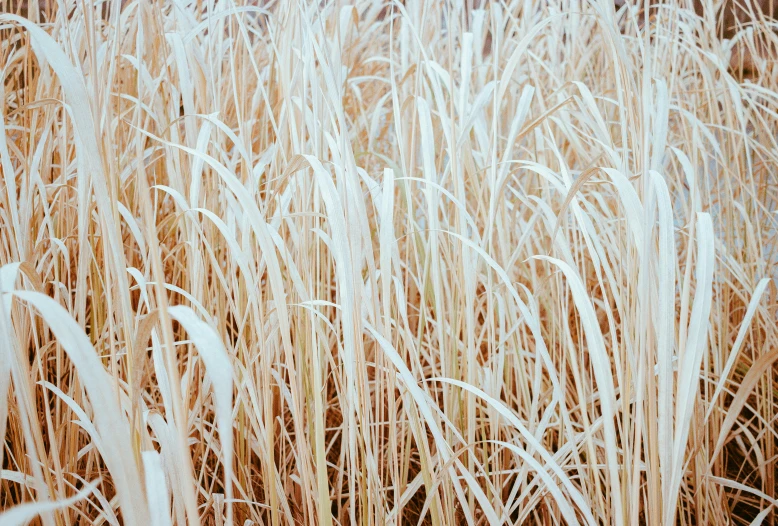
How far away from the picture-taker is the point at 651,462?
1.25 feet

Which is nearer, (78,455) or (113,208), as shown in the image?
(113,208)

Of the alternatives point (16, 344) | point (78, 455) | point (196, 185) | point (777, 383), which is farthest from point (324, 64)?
point (777, 383)

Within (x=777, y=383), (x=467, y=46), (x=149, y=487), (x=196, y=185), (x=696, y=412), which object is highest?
(x=467, y=46)

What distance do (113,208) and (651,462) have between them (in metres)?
0.37

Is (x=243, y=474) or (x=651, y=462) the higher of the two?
(x=651, y=462)

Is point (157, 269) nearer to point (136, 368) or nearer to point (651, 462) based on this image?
point (136, 368)

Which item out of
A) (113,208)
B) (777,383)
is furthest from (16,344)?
(777,383)

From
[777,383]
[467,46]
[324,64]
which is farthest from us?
[777,383]

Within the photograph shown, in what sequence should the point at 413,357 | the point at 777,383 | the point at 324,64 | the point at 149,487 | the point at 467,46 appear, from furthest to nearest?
the point at 777,383
the point at 467,46
the point at 413,357
the point at 324,64
the point at 149,487

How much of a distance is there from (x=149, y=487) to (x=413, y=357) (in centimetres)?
26

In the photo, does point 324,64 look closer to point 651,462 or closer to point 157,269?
point 157,269

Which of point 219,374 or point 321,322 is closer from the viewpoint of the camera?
point 219,374

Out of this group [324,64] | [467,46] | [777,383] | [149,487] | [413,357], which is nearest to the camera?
[149,487]

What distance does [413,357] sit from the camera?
516mm
